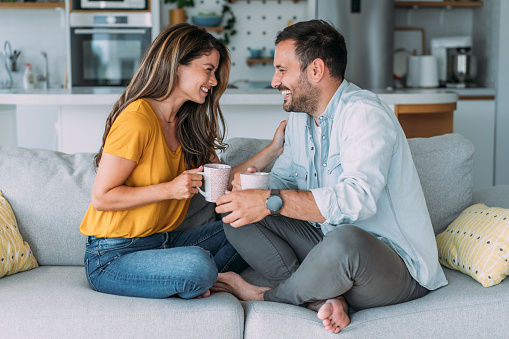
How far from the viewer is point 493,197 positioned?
2.29m

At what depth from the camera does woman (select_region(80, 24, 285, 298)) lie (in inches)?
66.9

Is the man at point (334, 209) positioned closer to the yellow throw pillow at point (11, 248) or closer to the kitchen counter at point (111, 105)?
the yellow throw pillow at point (11, 248)

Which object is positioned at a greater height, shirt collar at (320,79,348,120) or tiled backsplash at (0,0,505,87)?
tiled backsplash at (0,0,505,87)

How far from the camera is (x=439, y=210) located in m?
2.17

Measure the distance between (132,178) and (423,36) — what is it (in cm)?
423

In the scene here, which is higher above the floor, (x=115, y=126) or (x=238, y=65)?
(x=238, y=65)

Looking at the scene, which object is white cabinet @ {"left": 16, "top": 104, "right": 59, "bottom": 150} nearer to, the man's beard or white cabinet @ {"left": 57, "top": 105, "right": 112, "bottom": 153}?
white cabinet @ {"left": 57, "top": 105, "right": 112, "bottom": 153}

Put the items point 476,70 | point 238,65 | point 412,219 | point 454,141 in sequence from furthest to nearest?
1. point 238,65
2. point 476,70
3. point 454,141
4. point 412,219

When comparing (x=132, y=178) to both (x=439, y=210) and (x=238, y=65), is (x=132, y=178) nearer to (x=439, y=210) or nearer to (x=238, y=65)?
(x=439, y=210)

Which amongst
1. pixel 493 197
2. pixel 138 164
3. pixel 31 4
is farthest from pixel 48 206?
pixel 31 4

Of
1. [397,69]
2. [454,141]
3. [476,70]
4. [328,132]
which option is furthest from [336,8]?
[328,132]

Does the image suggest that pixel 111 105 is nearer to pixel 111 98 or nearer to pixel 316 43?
pixel 111 98

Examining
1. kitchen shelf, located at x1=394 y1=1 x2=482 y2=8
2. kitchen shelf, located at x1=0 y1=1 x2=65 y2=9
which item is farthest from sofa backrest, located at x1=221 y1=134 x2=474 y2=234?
kitchen shelf, located at x1=0 y1=1 x2=65 y2=9

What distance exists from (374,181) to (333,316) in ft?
1.25
